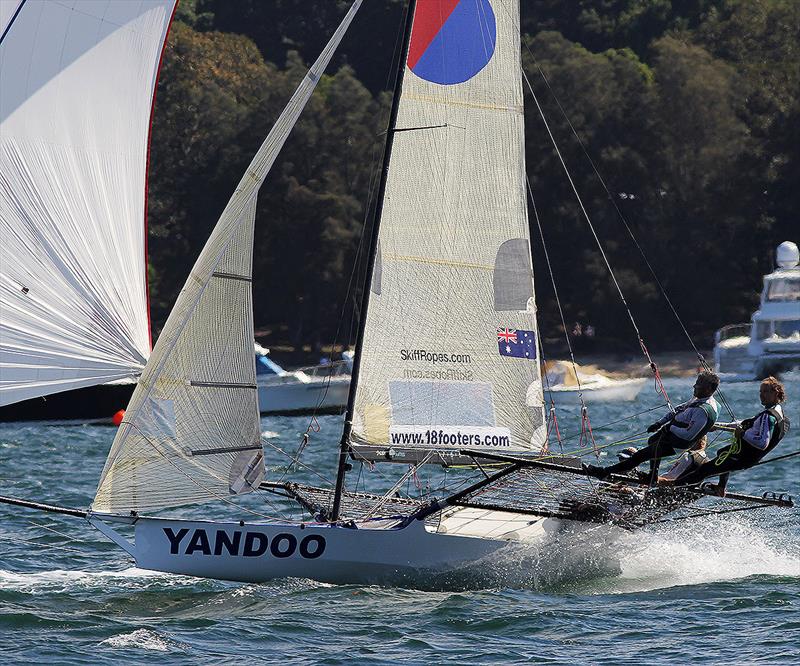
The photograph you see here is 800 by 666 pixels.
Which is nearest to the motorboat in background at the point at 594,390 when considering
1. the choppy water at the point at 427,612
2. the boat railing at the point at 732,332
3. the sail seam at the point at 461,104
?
the boat railing at the point at 732,332

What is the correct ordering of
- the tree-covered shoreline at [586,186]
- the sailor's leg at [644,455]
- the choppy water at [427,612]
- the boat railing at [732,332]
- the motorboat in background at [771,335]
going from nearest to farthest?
1. the choppy water at [427,612]
2. the sailor's leg at [644,455]
3. the motorboat in background at [771,335]
4. the boat railing at [732,332]
5. the tree-covered shoreline at [586,186]

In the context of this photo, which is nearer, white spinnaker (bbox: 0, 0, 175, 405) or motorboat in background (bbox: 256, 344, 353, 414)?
white spinnaker (bbox: 0, 0, 175, 405)

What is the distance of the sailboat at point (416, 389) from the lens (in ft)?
40.1

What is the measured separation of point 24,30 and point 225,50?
48.7 metres

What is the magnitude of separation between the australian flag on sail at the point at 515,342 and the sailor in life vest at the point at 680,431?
1.26 m

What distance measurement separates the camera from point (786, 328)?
4881 centimetres

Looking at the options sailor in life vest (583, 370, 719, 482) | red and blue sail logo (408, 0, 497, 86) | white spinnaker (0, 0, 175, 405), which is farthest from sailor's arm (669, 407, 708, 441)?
white spinnaker (0, 0, 175, 405)

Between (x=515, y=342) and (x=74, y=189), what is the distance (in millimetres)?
3859

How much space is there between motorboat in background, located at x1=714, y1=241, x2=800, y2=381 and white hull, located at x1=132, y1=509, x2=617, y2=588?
35.6m

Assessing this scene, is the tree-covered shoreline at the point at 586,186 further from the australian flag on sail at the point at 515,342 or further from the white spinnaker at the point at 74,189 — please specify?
the white spinnaker at the point at 74,189

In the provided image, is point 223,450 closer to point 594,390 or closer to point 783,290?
point 594,390

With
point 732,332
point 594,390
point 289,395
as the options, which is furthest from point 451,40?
point 732,332

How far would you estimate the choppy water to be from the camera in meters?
10.5

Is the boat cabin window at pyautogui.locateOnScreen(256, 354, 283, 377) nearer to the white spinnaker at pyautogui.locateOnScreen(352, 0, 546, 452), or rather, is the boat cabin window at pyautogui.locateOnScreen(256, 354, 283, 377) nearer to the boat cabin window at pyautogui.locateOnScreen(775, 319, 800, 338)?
the boat cabin window at pyautogui.locateOnScreen(775, 319, 800, 338)
